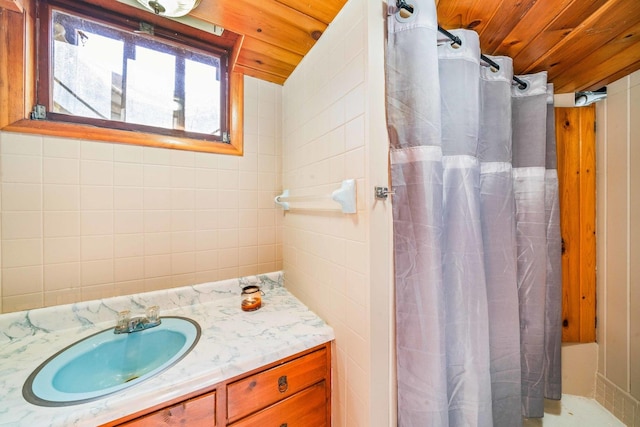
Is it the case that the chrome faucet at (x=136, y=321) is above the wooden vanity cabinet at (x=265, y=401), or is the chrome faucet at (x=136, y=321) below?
above

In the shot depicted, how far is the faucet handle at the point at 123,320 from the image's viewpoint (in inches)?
35.8

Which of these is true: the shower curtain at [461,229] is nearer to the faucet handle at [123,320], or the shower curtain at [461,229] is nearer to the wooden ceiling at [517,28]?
the wooden ceiling at [517,28]

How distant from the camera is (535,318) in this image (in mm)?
1041

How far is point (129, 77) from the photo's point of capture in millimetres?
1063

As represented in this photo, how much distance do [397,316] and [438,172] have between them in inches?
20.3

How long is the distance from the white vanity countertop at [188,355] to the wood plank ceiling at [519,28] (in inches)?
49.6

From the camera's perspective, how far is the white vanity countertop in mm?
567

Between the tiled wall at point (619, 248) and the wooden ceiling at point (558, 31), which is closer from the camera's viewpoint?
the wooden ceiling at point (558, 31)

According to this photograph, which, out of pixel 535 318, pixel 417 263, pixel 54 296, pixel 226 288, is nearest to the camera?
pixel 417 263

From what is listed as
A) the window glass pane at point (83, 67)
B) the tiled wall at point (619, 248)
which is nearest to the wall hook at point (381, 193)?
the window glass pane at point (83, 67)

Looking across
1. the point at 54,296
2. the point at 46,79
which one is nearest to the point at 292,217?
the point at 54,296

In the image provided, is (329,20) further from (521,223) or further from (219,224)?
(521,223)

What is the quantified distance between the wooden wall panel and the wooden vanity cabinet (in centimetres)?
152

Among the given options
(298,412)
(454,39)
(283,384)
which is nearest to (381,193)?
(454,39)
